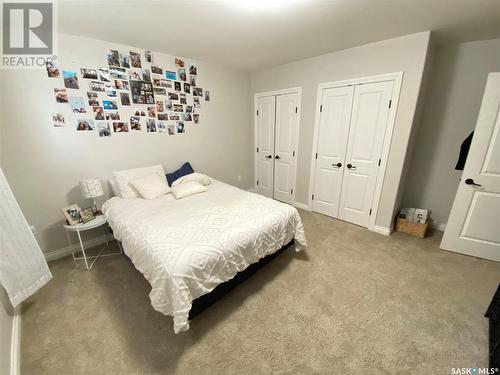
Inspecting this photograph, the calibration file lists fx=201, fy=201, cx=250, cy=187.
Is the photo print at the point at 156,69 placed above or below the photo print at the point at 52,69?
above

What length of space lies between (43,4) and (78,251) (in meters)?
2.46

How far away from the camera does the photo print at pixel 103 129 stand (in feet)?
7.95

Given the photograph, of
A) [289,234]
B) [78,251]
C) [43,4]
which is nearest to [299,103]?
[289,234]

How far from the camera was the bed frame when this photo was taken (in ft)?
4.81

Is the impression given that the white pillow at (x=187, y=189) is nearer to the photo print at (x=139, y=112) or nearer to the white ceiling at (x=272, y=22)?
the photo print at (x=139, y=112)

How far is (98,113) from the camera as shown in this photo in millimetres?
2387

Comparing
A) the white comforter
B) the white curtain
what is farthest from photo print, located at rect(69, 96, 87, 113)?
the white curtain

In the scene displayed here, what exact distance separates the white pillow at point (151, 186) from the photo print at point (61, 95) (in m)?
1.07

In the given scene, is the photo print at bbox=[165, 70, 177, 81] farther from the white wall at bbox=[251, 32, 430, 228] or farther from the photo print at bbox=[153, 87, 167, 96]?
the white wall at bbox=[251, 32, 430, 228]

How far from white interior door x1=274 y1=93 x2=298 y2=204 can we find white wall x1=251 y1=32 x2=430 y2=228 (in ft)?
0.51

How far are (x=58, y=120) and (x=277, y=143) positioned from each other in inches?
117

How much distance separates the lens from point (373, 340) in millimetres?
1413

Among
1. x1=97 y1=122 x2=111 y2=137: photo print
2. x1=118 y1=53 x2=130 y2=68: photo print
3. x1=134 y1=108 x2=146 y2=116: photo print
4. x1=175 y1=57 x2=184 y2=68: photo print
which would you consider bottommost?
x1=97 y1=122 x2=111 y2=137: photo print

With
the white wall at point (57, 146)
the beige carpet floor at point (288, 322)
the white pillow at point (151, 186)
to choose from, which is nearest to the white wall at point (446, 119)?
the beige carpet floor at point (288, 322)
